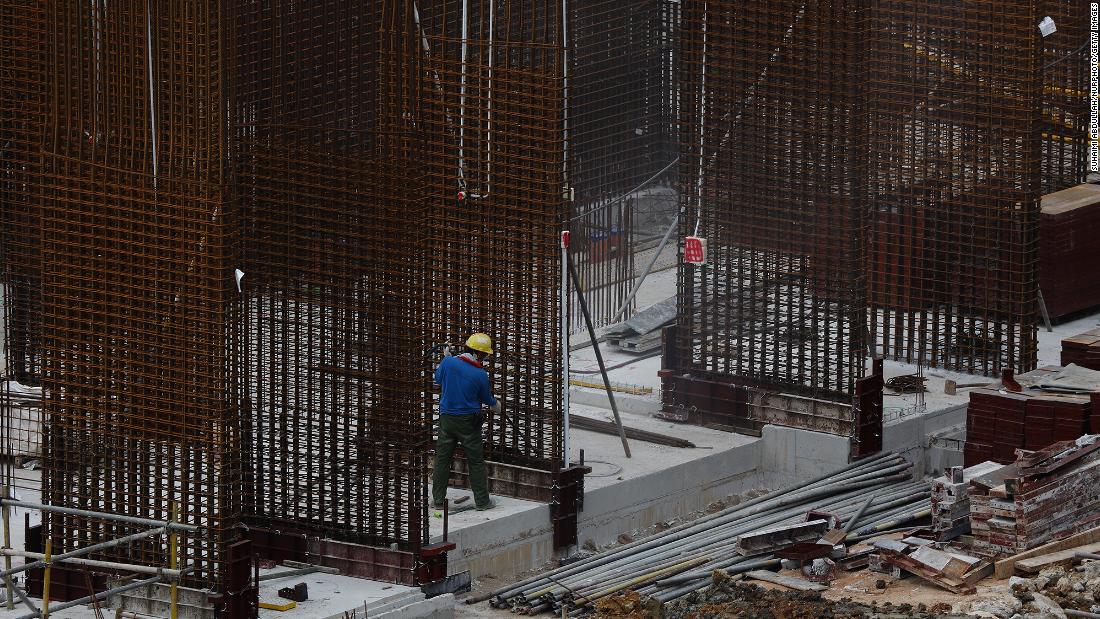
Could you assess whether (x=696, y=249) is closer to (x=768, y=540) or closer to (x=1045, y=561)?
(x=768, y=540)

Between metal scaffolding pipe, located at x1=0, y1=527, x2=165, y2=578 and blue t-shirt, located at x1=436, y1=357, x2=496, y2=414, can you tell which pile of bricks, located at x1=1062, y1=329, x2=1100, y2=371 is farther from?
metal scaffolding pipe, located at x1=0, y1=527, x2=165, y2=578

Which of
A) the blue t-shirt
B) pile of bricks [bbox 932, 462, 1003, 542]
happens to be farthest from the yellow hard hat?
pile of bricks [bbox 932, 462, 1003, 542]

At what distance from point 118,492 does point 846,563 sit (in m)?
5.97

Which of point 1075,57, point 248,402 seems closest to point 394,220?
point 248,402

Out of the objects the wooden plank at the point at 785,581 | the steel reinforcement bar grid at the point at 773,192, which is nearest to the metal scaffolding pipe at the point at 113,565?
the wooden plank at the point at 785,581

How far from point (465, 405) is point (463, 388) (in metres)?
0.14

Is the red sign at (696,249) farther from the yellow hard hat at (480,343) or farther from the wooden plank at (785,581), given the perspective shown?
the wooden plank at (785,581)

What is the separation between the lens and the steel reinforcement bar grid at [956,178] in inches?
881

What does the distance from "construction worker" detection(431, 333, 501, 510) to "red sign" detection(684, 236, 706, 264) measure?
386cm

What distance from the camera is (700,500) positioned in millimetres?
20328

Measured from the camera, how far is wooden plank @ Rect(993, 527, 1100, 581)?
17406 millimetres

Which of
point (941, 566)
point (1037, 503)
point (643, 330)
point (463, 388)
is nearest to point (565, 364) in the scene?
point (463, 388)

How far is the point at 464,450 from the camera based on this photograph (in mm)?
18438

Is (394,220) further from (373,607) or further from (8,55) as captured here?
(8,55)
